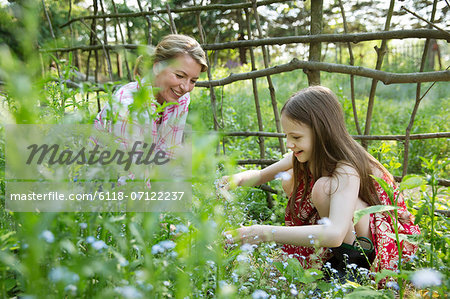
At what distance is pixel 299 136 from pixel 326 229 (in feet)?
1.61

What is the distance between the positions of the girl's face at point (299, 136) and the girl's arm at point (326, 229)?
0.25 meters

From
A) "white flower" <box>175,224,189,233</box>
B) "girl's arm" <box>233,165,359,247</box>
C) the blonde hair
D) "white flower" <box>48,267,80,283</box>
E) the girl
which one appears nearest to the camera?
"white flower" <box>48,267,80,283</box>

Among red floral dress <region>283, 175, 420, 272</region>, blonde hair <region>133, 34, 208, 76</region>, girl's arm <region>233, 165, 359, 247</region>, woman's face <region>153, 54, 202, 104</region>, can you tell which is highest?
blonde hair <region>133, 34, 208, 76</region>

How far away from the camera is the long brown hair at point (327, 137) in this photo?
181cm

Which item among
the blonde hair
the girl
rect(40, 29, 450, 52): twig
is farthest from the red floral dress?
the blonde hair

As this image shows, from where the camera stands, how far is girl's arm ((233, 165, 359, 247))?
61.0 inches

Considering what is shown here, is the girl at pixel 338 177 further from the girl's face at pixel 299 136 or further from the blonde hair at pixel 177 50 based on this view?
the blonde hair at pixel 177 50

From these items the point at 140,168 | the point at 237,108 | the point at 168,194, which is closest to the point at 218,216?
the point at 168,194

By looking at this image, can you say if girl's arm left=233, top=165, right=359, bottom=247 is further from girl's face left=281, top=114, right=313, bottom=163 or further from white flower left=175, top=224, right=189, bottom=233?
white flower left=175, top=224, right=189, bottom=233

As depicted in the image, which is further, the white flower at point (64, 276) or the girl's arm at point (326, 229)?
the girl's arm at point (326, 229)

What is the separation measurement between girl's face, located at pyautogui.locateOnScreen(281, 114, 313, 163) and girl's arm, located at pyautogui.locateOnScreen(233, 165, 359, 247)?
0.82 ft

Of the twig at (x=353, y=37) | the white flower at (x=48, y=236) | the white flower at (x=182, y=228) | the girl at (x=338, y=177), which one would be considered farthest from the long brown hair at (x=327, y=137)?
the white flower at (x=48, y=236)

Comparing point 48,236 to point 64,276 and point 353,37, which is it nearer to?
point 64,276

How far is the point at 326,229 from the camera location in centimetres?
154
